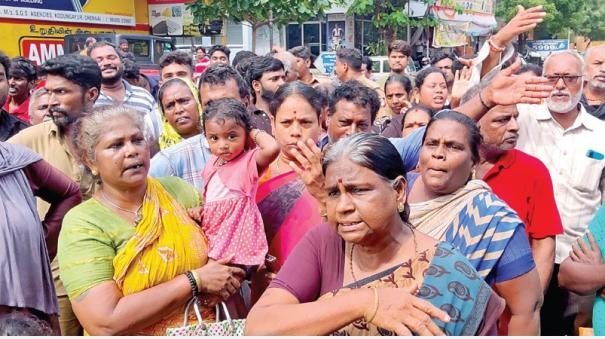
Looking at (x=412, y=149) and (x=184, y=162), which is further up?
(x=412, y=149)

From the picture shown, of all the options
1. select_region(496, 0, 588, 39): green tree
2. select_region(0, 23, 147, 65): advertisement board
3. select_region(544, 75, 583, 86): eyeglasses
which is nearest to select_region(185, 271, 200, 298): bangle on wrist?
select_region(544, 75, 583, 86): eyeglasses

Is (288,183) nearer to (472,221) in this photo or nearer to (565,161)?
(472,221)

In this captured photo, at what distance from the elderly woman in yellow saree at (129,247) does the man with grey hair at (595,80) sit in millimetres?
3428

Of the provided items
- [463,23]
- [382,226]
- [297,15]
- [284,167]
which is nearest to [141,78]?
[284,167]

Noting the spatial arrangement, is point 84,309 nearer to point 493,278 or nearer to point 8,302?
point 8,302

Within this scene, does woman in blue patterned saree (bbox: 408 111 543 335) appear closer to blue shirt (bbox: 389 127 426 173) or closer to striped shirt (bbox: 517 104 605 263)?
blue shirt (bbox: 389 127 426 173)

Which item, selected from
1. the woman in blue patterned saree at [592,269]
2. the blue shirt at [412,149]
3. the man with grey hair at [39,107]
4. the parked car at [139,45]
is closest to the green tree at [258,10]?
the parked car at [139,45]

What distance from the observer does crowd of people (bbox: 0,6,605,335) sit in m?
1.92

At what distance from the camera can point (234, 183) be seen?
9.07 feet

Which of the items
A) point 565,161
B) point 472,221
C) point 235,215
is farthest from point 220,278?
point 565,161

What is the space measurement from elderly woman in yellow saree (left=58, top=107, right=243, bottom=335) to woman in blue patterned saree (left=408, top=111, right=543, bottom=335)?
79cm

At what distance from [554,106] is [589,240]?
1231 millimetres

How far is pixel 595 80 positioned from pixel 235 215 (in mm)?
3385

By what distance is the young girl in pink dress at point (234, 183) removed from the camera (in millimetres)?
2588
